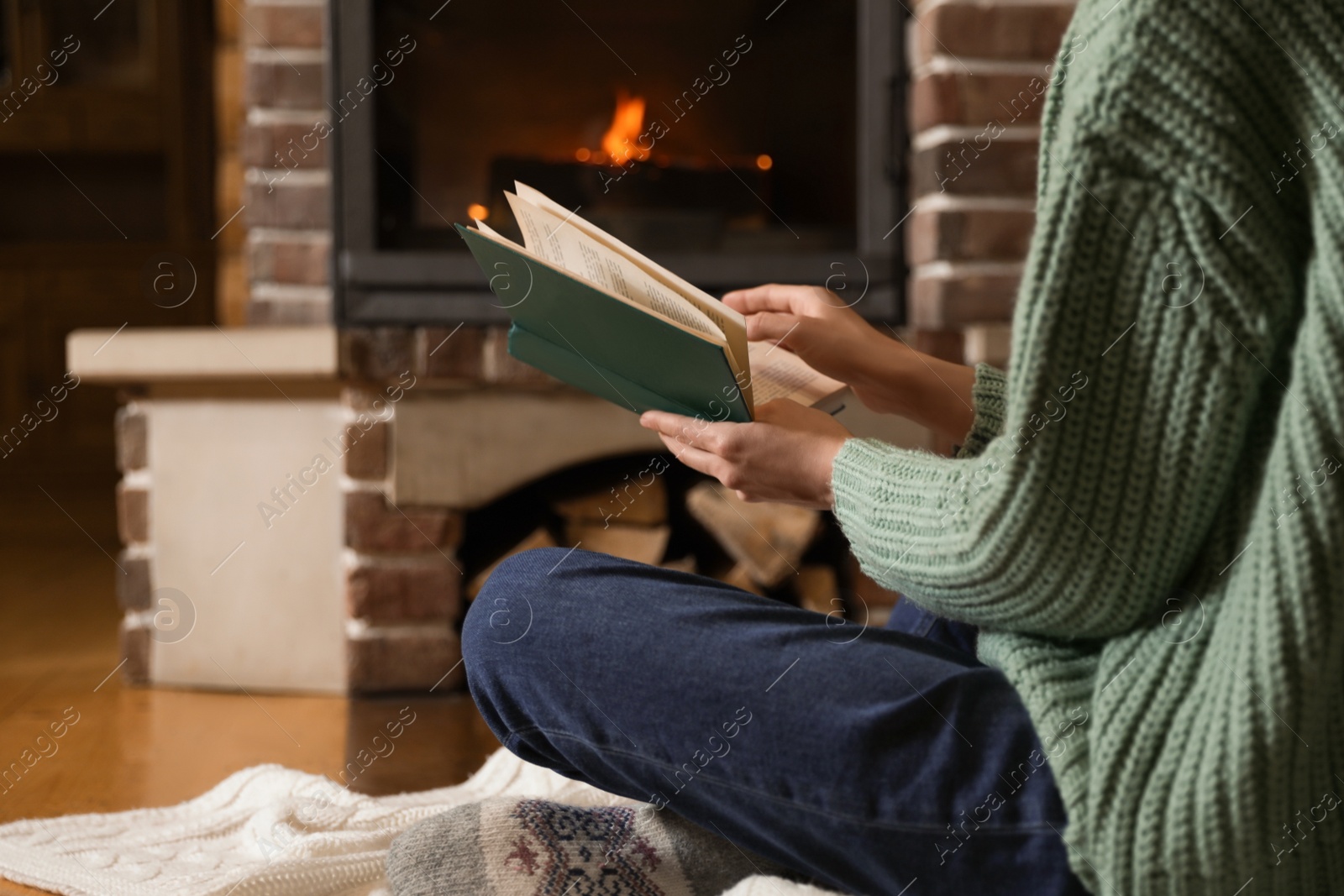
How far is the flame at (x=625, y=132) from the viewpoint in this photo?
1537mm

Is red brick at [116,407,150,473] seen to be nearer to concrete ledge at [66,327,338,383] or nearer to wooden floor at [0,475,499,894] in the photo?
concrete ledge at [66,327,338,383]

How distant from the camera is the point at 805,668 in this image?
0.63 meters

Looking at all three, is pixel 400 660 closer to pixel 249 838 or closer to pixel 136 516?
pixel 136 516

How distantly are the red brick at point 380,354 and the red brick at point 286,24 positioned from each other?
38 centimetres

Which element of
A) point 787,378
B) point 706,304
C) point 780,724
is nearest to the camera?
point 780,724

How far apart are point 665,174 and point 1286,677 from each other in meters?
1.17

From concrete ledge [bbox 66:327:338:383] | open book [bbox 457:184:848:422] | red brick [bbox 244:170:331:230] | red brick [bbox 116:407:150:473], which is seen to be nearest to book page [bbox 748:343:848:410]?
open book [bbox 457:184:848:422]

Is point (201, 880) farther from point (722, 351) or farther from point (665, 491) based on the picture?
point (665, 491)

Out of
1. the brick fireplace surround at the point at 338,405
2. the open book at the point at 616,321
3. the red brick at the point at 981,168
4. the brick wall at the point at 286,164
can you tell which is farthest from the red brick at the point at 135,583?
the red brick at the point at 981,168

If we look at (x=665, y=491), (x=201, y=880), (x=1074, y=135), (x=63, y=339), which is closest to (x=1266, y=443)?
(x=1074, y=135)

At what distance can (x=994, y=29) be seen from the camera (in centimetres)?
142

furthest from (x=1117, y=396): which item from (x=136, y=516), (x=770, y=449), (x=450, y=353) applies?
(x=136, y=516)

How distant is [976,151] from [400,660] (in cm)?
99

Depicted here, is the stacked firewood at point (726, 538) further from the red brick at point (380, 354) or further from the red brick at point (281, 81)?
the red brick at point (281, 81)
